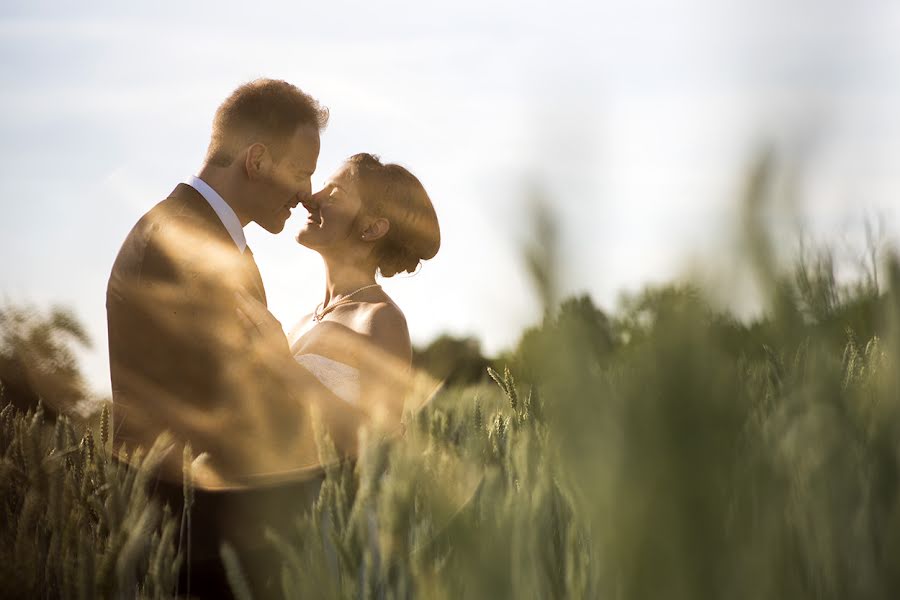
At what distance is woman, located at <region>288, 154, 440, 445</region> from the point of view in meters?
4.37

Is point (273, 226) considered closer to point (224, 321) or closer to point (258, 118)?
point (258, 118)

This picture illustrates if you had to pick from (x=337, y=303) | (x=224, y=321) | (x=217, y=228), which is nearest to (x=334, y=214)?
(x=337, y=303)

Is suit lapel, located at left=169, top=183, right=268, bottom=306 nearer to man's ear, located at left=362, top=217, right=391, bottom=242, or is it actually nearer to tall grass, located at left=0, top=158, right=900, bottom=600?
man's ear, located at left=362, top=217, right=391, bottom=242

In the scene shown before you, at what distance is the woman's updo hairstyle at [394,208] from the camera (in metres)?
4.88

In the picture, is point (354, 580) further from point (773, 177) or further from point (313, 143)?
point (313, 143)

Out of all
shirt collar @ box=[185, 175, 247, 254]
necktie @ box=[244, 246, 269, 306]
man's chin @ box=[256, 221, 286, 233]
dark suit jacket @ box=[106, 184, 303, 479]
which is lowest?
dark suit jacket @ box=[106, 184, 303, 479]

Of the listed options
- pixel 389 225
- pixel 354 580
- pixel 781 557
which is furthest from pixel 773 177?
pixel 389 225

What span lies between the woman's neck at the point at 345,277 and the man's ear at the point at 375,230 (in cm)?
22

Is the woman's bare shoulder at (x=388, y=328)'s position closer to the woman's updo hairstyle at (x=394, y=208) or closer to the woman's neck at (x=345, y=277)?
the woman's neck at (x=345, y=277)

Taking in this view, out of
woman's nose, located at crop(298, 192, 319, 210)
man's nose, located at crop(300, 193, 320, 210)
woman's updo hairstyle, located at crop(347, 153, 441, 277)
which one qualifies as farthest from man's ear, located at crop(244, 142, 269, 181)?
woman's updo hairstyle, located at crop(347, 153, 441, 277)

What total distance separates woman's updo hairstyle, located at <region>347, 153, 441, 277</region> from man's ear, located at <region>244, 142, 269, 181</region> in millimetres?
1349

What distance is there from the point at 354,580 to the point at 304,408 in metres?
1.88

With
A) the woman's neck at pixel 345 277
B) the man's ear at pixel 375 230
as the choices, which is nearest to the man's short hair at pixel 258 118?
the man's ear at pixel 375 230

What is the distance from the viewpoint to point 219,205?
310 centimetres
